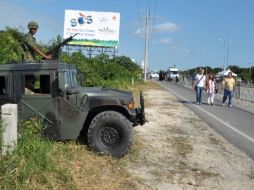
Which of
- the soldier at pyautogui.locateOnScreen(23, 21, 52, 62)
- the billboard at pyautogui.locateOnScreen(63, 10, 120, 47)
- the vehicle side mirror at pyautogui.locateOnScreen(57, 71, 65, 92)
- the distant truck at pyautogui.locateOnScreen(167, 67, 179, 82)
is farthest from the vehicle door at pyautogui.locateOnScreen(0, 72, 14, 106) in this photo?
the distant truck at pyautogui.locateOnScreen(167, 67, 179, 82)

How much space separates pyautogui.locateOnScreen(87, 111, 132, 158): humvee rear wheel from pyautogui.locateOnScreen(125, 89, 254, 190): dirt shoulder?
34 cm

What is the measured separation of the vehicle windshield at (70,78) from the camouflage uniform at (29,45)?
3.28 feet

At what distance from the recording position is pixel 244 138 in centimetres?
1289

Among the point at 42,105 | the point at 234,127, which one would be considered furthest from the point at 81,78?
the point at 234,127

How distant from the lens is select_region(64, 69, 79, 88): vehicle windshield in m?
9.09

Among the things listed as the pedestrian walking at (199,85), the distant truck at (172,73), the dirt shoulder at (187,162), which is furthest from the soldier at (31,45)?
the distant truck at (172,73)

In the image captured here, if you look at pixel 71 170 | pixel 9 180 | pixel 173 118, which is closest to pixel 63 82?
pixel 71 170

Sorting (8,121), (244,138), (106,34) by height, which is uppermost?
(106,34)

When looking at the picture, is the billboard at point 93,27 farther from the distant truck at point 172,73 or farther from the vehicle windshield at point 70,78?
the vehicle windshield at point 70,78

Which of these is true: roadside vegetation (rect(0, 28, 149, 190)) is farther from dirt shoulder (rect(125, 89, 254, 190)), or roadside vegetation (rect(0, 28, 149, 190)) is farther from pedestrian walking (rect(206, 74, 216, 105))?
pedestrian walking (rect(206, 74, 216, 105))

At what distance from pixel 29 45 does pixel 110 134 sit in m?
2.53

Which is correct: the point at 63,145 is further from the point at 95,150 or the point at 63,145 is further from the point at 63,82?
the point at 63,82

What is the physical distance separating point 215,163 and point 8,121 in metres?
4.01

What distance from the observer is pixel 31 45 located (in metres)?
9.95
